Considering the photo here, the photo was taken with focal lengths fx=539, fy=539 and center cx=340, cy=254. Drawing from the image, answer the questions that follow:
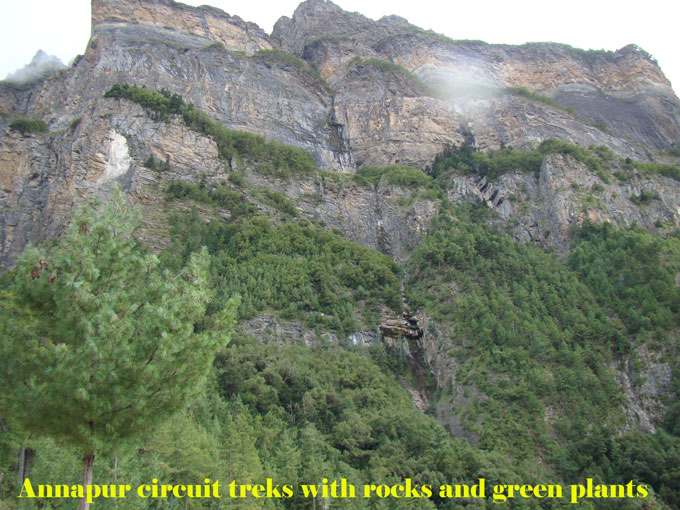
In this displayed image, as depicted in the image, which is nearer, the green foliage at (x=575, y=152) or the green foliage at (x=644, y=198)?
the green foliage at (x=644, y=198)

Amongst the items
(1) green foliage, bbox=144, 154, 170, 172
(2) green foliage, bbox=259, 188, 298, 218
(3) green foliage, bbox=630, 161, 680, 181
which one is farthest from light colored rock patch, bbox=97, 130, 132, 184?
(3) green foliage, bbox=630, 161, 680, 181

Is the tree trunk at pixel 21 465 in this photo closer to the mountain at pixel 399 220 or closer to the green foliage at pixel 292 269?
the mountain at pixel 399 220

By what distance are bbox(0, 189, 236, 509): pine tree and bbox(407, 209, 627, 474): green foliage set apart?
20.9 m

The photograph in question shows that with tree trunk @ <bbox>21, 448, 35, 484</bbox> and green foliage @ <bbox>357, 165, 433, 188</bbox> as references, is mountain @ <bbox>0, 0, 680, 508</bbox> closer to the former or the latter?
green foliage @ <bbox>357, 165, 433, 188</bbox>

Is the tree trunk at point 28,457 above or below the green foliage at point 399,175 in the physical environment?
below

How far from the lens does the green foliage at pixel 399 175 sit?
50.2 m

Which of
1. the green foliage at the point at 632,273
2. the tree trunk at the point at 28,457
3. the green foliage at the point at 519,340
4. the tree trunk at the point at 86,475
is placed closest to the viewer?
the tree trunk at the point at 86,475

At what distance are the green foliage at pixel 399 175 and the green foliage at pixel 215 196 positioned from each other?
604 inches

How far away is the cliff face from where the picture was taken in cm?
3909

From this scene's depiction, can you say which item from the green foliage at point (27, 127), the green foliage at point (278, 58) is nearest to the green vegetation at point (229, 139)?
the green foliage at point (27, 127)

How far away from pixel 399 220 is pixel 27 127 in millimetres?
31587

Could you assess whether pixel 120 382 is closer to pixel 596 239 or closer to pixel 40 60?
pixel 596 239

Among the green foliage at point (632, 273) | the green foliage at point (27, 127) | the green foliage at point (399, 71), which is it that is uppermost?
the green foliage at point (399, 71)

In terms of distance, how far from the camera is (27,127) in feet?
144
